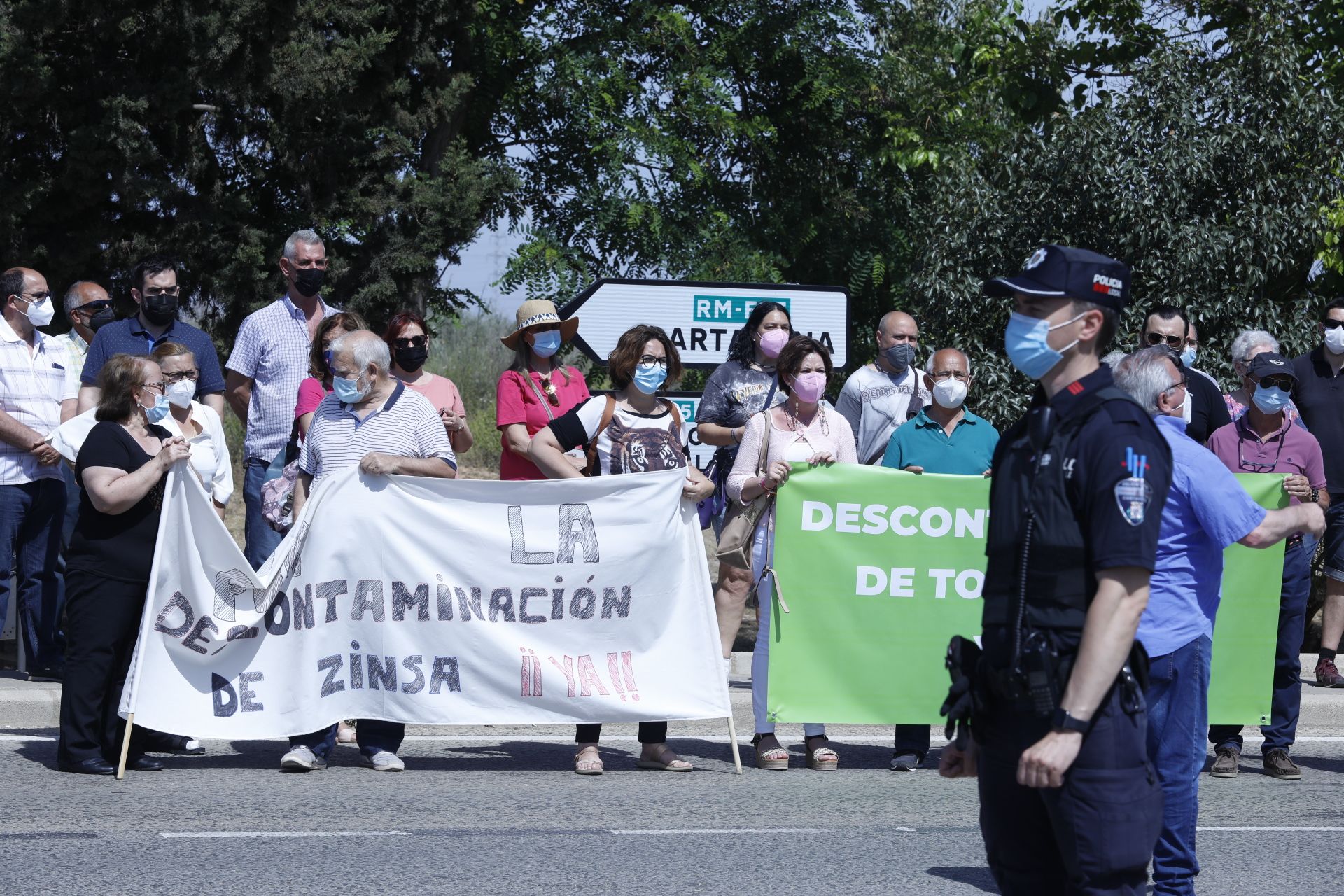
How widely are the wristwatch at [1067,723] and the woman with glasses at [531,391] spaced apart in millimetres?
4860

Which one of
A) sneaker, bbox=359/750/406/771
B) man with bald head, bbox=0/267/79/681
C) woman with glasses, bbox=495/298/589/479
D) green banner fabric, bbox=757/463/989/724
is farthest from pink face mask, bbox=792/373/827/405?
man with bald head, bbox=0/267/79/681

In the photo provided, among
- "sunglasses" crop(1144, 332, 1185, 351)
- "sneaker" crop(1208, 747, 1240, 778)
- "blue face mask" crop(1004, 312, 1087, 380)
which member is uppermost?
Result: "sunglasses" crop(1144, 332, 1185, 351)

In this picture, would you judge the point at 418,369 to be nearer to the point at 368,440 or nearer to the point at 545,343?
the point at 545,343

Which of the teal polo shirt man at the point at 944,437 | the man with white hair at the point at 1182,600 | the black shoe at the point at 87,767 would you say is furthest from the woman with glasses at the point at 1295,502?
the black shoe at the point at 87,767

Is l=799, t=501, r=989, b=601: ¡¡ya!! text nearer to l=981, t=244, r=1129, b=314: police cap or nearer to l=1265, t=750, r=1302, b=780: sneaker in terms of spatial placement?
l=1265, t=750, r=1302, b=780: sneaker

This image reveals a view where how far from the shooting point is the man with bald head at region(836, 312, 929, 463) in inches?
348

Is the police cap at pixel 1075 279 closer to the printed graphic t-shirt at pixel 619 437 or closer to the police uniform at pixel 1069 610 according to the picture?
the police uniform at pixel 1069 610

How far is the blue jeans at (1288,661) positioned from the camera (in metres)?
7.82

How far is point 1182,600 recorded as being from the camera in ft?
15.2

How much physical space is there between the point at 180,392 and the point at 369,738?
5.95 feet

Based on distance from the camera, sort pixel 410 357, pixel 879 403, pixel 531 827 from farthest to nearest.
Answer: pixel 879 403 < pixel 410 357 < pixel 531 827

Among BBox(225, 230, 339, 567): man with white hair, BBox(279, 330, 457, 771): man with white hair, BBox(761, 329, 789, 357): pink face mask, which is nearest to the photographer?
BBox(279, 330, 457, 771): man with white hair

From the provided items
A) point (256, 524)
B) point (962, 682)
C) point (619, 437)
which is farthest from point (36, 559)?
point (962, 682)

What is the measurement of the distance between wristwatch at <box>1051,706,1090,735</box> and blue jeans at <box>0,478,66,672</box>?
267 inches
